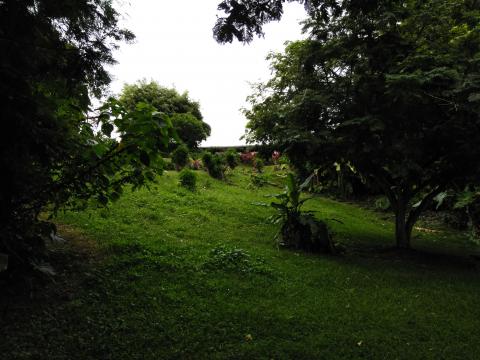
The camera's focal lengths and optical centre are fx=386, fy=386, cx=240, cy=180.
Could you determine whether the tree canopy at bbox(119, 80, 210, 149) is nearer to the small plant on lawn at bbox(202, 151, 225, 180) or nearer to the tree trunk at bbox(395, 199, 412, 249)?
the small plant on lawn at bbox(202, 151, 225, 180)

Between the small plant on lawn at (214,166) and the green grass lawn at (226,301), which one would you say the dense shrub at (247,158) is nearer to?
the small plant on lawn at (214,166)

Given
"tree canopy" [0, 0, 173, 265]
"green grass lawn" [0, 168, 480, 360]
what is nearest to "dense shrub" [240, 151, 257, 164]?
"green grass lawn" [0, 168, 480, 360]

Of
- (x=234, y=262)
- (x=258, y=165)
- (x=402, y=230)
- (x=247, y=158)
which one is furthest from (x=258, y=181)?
(x=234, y=262)

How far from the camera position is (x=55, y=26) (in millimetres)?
2635

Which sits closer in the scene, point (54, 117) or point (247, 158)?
point (54, 117)

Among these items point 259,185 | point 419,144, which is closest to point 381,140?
point 419,144

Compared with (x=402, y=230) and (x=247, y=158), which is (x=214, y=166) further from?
(x=402, y=230)

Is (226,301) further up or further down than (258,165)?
further down

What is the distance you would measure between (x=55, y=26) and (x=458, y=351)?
13.8ft

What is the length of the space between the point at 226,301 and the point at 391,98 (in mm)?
3843

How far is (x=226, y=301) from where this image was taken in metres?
4.02

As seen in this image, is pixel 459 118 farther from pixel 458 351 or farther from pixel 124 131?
pixel 124 131

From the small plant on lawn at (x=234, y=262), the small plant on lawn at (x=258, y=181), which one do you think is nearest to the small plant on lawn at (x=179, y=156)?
the small plant on lawn at (x=258, y=181)

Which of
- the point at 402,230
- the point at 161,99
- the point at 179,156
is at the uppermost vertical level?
the point at 161,99
